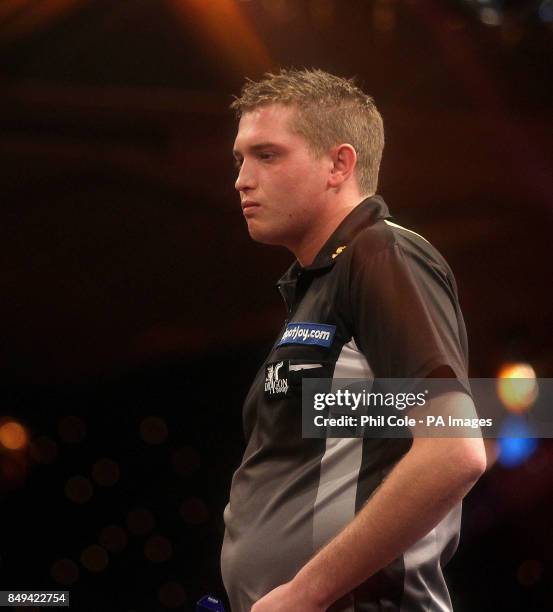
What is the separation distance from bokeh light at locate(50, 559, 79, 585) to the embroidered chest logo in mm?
2009

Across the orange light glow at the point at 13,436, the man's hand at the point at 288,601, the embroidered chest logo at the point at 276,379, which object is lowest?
the man's hand at the point at 288,601

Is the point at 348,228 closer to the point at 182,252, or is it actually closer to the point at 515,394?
the point at 515,394

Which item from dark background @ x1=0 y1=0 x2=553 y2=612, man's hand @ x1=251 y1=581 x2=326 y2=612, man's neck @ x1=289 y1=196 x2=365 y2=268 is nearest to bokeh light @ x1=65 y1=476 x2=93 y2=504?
dark background @ x1=0 y1=0 x2=553 y2=612

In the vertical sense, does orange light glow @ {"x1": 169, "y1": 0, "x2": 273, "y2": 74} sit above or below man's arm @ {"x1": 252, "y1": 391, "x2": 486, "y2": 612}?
above

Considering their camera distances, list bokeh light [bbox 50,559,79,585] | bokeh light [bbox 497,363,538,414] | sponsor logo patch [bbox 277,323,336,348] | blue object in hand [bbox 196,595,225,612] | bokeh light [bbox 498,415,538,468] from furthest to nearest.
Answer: bokeh light [bbox 50,559,79,585], bokeh light [bbox 498,415,538,468], bokeh light [bbox 497,363,538,414], blue object in hand [bbox 196,595,225,612], sponsor logo patch [bbox 277,323,336,348]

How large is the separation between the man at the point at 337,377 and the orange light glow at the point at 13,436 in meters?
1.82

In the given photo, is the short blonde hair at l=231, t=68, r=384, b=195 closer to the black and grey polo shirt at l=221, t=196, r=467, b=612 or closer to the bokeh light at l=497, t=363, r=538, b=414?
the black and grey polo shirt at l=221, t=196, r=467, b=612

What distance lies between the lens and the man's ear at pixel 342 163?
4.58 ft

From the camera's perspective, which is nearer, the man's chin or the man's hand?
the man's hand

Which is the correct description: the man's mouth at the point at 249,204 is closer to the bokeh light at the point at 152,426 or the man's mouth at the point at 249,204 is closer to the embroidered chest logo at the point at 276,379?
the embroidered chest logo at the point at 276,379

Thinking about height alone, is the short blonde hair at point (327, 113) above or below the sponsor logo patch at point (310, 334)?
above

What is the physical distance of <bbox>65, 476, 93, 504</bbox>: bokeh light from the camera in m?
3.02

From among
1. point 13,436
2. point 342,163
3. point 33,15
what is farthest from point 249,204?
point 13,436

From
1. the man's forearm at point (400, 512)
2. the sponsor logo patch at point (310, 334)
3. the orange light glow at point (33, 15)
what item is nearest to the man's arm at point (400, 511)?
the man's forearm at point (400, 512)
